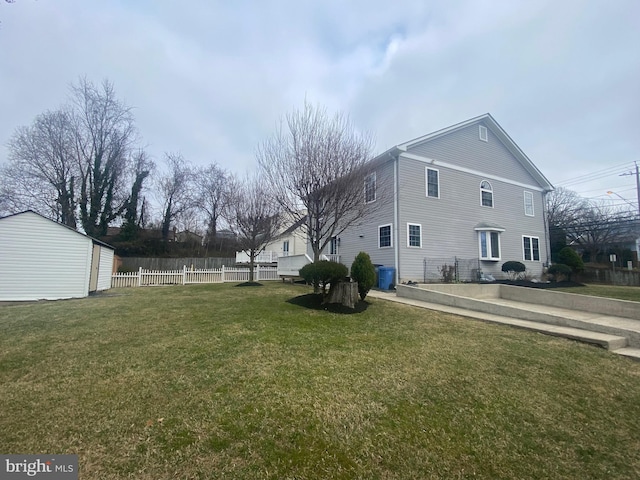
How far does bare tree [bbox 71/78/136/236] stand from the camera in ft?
68.2

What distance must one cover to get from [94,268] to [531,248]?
2345 cm

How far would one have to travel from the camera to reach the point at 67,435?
8.34ft

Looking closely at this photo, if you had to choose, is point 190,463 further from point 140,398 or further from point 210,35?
point 210,35

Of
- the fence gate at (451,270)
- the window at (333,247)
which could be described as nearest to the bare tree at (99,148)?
the window at (333,247)

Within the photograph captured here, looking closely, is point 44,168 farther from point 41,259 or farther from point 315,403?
point 315,403

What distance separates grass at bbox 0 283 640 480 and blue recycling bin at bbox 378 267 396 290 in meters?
7.40

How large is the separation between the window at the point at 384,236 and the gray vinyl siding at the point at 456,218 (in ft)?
2.10

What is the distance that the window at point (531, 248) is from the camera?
17969mm

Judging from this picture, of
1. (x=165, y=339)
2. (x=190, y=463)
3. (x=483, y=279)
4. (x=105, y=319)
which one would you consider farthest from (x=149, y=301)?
(x=483, y=279)

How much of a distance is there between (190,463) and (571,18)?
14.3 meters

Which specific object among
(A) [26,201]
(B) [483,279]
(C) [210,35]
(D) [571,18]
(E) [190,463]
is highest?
(D) [571,18]

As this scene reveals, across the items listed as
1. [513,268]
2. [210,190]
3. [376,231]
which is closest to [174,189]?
[210,190]

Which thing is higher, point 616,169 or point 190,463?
point 616,169

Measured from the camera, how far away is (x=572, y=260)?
17719 millimetres
